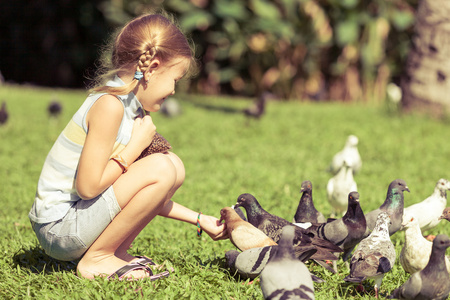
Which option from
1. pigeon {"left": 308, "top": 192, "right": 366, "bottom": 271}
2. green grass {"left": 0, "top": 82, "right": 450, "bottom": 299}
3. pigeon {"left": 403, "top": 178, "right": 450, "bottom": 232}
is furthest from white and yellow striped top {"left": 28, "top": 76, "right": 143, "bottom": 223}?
pigeon {"left": 403, "top": 178, "right": 450, "bottom": 232}

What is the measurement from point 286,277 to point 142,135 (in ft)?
3.84

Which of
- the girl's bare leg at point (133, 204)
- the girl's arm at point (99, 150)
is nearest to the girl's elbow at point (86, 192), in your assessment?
the girl's arm at point (99, 150)

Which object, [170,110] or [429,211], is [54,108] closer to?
[170,110]

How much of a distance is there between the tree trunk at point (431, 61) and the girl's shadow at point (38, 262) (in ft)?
23.3

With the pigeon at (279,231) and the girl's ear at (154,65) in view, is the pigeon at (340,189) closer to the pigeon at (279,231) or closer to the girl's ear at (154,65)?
the pigeon at (279,231)

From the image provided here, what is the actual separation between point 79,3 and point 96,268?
49.5 feet

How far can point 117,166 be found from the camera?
10.3ft

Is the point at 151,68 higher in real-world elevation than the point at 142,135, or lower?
higher

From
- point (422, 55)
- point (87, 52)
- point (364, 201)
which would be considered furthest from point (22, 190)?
point (87, 52)

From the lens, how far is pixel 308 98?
14.0 m

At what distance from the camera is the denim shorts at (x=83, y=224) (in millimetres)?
3164

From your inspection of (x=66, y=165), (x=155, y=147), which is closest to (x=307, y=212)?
(x=155, y=147)

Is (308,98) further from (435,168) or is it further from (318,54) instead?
(435,168)

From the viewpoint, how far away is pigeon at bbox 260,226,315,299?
263cm
